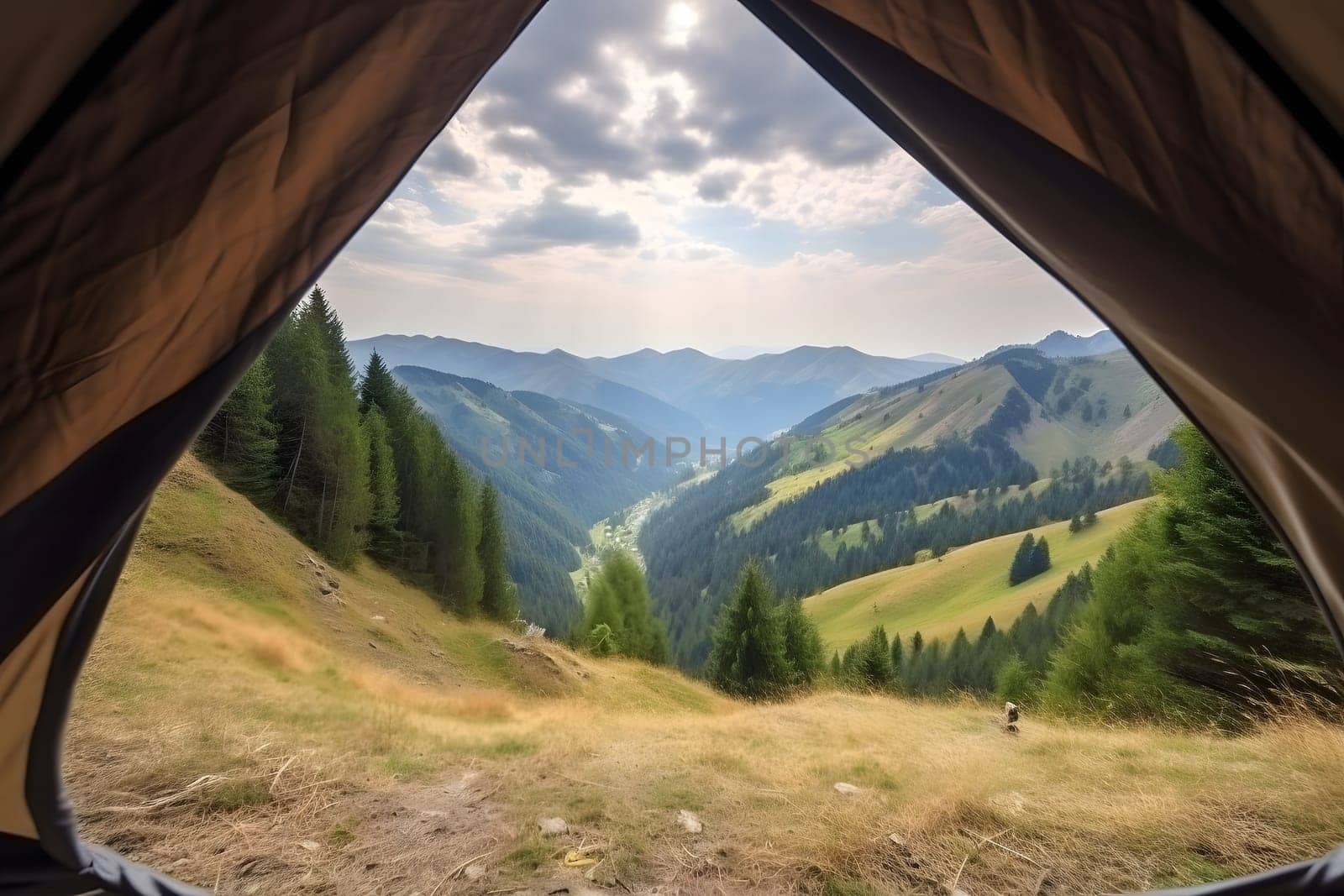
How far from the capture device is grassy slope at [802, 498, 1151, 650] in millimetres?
36969

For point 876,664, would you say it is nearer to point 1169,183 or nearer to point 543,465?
point 1169,183

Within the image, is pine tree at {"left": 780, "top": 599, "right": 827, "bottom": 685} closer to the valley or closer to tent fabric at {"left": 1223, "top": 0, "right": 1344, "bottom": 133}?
the valley

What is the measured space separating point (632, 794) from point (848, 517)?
65.0 meters

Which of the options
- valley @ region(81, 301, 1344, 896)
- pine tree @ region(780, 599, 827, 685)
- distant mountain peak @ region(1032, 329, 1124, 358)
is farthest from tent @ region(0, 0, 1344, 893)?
distant mountain peak @ region(1032, 329, 1124, 358)

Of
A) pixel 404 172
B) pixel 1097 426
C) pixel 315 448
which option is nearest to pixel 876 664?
pixel 315 448

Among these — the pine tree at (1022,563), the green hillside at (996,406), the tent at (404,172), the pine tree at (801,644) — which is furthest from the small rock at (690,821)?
the green hillside at (996,406)

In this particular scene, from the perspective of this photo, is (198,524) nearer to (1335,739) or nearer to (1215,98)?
(1215,98)

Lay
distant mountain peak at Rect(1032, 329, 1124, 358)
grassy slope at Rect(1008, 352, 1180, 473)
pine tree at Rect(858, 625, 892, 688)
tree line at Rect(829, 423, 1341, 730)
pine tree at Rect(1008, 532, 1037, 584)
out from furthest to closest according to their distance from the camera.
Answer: distant mountain peak at Rect(1032, 329, 1124, 358), grassy slope at Rect(1008, 352, 1180, 473), pine tree at Rect(1008, 532, 1037, 584), pine tree at Rect(858, 625, 892, 688), tree line at Rect(829, 423, 1341, 730)

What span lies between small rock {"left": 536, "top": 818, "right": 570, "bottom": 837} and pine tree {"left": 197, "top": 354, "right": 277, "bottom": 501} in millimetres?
15704

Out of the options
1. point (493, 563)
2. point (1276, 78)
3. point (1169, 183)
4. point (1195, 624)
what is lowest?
point (493, 563)

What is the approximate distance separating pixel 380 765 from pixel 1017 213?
189 inches

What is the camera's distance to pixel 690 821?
128 inches

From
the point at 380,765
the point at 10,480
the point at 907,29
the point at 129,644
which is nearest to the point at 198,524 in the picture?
the point at 129,644

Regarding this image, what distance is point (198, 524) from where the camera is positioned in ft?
36.3
